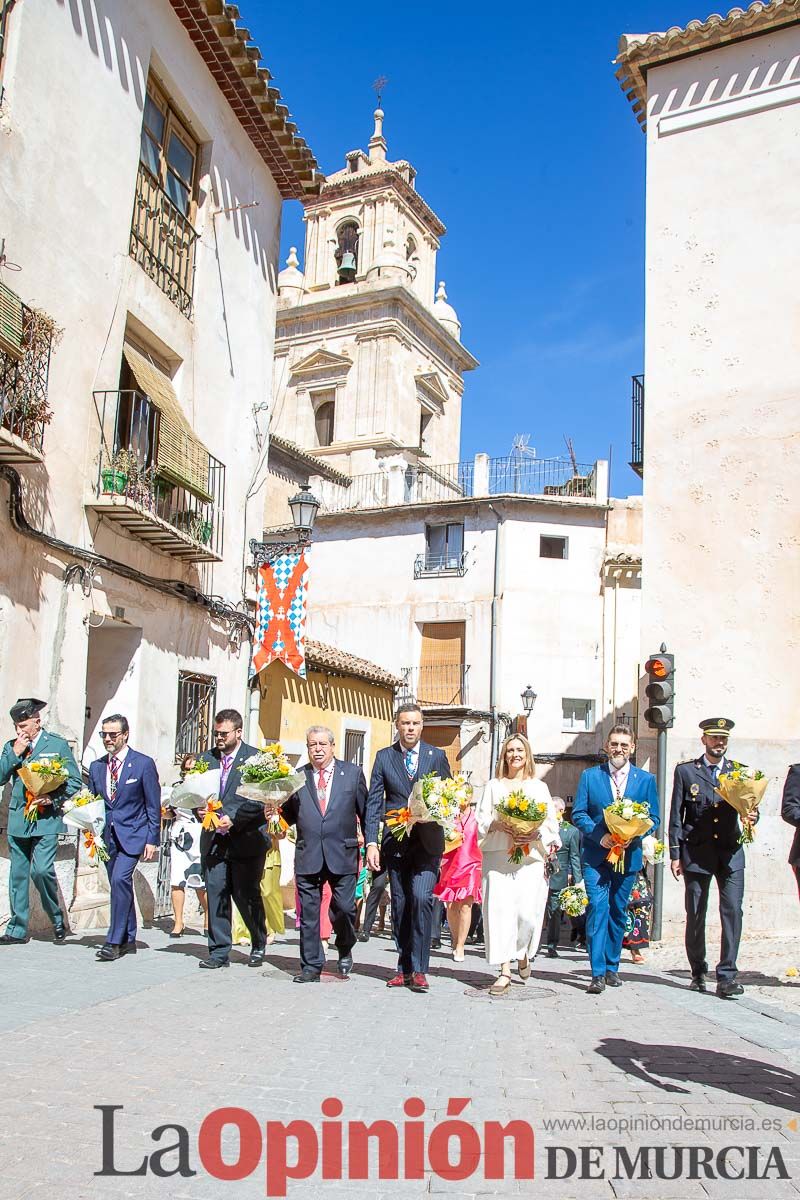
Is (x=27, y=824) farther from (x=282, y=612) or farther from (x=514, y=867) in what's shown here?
(x=282, y=612)

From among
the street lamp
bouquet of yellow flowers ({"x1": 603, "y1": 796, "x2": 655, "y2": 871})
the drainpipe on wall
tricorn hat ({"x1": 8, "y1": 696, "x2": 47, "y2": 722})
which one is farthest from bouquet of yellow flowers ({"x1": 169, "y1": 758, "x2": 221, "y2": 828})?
the drainpipe on wall

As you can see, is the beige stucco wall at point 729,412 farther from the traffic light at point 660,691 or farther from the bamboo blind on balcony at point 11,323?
the bamboo blind on balcony at point 11,323

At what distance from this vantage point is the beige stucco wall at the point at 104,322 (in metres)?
11.2

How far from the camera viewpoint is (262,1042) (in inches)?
252

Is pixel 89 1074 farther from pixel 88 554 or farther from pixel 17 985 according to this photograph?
pixel 88 554

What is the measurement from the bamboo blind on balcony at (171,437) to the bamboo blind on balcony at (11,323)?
294cm

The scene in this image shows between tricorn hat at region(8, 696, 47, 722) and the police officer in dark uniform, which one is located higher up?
tricorn hat at region(8, 696, 47, 722)

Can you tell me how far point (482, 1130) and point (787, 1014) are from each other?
13.2 feet

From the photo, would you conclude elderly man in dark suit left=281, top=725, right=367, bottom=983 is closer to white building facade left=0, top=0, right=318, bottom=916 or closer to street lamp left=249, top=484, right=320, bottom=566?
white building facade left=0, top=0, right=318, bottom=916

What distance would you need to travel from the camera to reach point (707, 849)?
363 inches

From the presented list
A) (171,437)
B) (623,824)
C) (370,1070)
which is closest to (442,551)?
(171,437)

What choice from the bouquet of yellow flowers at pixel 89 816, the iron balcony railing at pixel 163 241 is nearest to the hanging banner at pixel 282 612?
the iron balcony railing at pixel 163 241

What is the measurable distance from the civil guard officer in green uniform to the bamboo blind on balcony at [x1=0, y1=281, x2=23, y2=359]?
3160 millimetres

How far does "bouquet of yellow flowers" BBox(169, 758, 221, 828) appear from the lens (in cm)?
916
